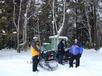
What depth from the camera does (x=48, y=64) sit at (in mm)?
20297

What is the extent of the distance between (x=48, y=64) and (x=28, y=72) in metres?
1.69

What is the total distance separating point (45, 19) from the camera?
44.4 m

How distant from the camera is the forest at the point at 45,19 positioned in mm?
38828

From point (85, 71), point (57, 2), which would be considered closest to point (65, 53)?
point (85, 71)

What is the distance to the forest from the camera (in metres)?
38.8

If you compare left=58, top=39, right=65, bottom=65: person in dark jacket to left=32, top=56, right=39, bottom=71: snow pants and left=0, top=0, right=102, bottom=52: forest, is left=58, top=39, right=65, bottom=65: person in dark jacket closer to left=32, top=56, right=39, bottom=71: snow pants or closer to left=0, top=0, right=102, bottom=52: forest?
left=32, top=56, right=39, bottom=71: snow pants

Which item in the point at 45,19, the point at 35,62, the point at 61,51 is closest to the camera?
the point at 35,62

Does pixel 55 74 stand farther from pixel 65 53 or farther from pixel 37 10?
pixel 37 10

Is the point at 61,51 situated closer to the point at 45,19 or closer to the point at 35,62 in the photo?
the point at 35,62

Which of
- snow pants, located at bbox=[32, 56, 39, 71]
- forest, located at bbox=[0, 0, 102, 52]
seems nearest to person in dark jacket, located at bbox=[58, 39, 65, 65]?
snow pants, located at bbox=[32, 56, 39, 71]

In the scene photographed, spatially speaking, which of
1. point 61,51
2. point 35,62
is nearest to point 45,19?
point 61,51

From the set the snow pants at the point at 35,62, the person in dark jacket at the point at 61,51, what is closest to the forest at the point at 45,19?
the person in dark jacket at the point at 61,51

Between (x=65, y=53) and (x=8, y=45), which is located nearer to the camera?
(x=65, y=53)

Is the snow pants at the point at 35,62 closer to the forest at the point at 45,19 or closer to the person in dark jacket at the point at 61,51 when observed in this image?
the person in dark jacket at the point at 61,51
